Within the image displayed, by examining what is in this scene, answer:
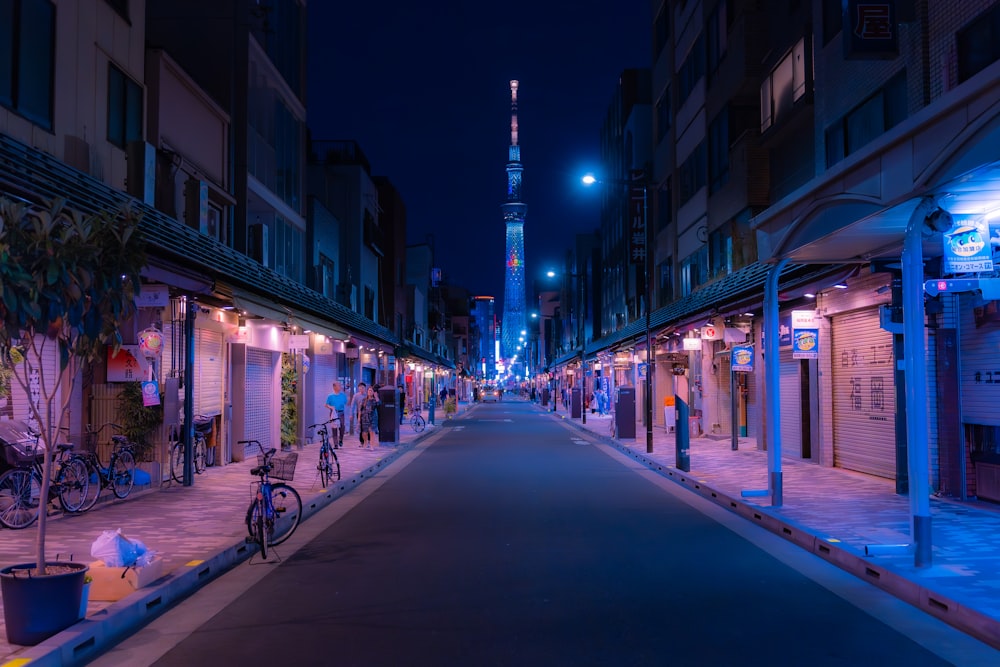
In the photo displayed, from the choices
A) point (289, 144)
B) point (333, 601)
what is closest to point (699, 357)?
point (289, 144)

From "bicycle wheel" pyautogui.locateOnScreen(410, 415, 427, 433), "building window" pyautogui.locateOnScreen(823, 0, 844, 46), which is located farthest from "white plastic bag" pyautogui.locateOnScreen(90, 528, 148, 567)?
"bicycle wheel" pyautogui.locateOnScreen(410, 415, 427, 433)

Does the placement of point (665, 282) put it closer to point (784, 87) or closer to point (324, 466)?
point (784, 87)

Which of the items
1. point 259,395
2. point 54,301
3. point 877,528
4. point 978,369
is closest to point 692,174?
point 259,395

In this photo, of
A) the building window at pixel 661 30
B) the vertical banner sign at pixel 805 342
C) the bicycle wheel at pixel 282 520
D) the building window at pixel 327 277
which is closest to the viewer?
the bicycle wheel at pixel 282 520

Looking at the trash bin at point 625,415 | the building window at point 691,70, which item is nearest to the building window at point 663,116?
the building window at point 691,70

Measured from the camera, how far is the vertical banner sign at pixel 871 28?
634 inches

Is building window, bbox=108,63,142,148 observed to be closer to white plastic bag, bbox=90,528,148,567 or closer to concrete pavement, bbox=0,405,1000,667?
concrete pavement, bbox=0,405,1000,667

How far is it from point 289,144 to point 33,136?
1776 centimetres

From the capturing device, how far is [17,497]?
1208 centimetres

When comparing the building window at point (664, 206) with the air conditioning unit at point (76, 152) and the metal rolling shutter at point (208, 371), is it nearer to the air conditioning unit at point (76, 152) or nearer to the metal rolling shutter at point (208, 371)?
the metal rolling shutter at point (208, 371)

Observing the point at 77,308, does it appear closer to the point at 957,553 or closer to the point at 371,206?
the point at 957,553

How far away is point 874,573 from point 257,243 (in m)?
21.1

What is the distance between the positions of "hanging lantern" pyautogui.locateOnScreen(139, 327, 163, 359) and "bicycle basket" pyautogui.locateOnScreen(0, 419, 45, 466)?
3.04 metres

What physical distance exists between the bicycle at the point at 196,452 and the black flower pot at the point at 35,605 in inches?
420
